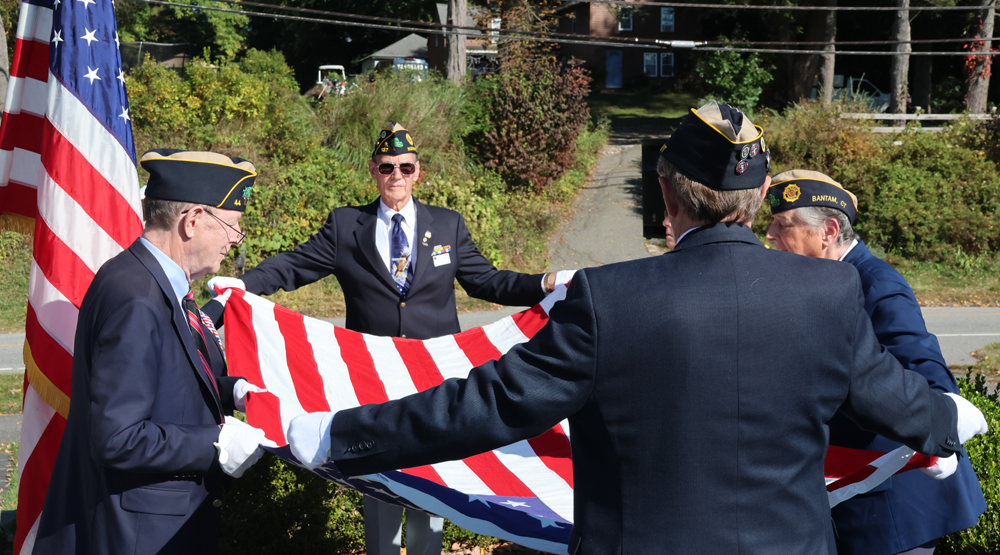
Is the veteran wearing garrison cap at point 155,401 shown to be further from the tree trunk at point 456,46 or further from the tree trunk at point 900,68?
the tree trunk at point 900,68

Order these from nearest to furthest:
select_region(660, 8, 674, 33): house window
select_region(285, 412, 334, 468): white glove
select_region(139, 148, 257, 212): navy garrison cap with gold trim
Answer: select_region(285, 412, 334, 468): white glove, select_region(139, 148, 257, 212): navy garrison cap with gold trim, select_region(660, 8, 674, 33): house window

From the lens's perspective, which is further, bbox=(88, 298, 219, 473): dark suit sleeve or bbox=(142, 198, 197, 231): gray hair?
bbox=(142, 198, 197, 231): gray hair

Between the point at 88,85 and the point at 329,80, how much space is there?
900 inches

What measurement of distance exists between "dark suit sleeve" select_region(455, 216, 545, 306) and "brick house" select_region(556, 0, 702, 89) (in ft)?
126

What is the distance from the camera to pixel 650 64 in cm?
4472

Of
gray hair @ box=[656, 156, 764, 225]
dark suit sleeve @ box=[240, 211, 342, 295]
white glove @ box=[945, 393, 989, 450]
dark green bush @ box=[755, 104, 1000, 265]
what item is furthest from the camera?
dark green bush @ box=[755, 104, 1000, 265]

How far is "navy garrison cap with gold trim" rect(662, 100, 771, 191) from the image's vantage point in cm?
195

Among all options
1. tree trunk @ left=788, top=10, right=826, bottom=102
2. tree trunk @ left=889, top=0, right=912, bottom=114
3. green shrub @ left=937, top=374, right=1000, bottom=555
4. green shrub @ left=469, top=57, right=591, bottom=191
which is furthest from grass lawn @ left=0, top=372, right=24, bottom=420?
tree trunk @ left=788, top=10, right=826, bottom=102

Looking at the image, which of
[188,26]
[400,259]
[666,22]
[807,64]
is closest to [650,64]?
[666,22]

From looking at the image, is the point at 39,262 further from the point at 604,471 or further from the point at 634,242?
the point at 634,242

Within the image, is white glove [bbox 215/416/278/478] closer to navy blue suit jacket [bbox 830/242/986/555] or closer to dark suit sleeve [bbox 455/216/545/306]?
navy blue suit jacket [bbox 830/242/986/555]

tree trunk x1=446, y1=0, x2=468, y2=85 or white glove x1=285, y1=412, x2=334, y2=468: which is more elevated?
tree trunk x1=446, y1=0, x2=468, y2=85

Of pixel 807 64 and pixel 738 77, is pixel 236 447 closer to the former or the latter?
pixel 738 77

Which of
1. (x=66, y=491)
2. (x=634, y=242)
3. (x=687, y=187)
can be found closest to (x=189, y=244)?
(x=66, y=491)
